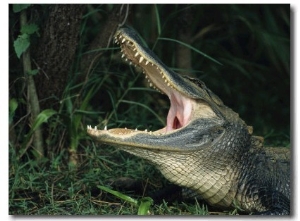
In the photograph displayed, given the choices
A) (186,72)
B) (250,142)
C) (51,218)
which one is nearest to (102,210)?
(51,218)

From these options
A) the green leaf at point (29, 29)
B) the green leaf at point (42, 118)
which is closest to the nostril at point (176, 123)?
the green leaf at point (42, 118)

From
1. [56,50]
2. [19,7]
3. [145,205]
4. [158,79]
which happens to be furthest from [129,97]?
[145,205]

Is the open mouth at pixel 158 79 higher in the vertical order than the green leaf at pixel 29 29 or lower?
lower

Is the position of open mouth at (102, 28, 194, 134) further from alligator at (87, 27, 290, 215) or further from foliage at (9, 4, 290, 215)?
foliage at (9, 4, 290, 215)

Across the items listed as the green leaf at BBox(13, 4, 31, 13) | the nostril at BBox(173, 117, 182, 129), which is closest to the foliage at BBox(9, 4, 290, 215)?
the green leaf at BBox(13, 4, 31, 13)

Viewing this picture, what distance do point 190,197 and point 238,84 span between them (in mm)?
1626

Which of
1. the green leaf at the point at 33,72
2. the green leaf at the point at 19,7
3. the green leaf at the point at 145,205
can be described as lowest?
the green leaf at the point at 145,205

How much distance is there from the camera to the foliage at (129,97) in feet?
15.7

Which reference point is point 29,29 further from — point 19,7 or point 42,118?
point 42,118

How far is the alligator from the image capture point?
4.25m

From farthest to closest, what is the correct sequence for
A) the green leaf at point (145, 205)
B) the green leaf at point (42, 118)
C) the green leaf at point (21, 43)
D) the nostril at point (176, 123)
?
the green leaf at point (42, 118) < the green leaf at point (21, 43) < the nostril at point (176, 123) < the green leaf at point (145, 205)

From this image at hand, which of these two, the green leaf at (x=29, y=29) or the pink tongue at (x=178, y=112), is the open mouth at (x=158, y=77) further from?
the green leaf at (x=29, y=29)

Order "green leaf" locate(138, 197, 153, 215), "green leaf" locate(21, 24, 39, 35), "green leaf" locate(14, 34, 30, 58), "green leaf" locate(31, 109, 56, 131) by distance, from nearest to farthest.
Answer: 1. "green leaf" locate(138, 197, 153, 215)
2. "green leaf" locate(14, 34, 30, 58)
3. "green leaf" locate(21, 24, 39, 35)
4. "green leaf" locate(31, 109, 56, 131)

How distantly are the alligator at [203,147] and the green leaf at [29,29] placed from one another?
0.80 m
